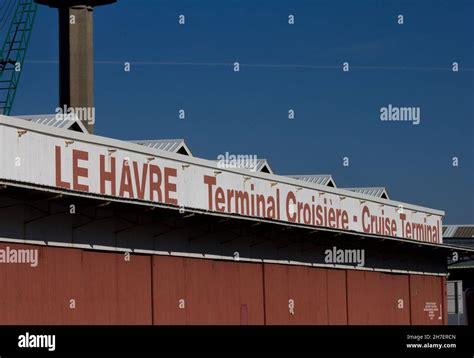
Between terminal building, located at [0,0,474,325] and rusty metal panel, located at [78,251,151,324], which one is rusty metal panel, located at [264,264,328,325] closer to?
terminal building, located at [0,0,474,325]

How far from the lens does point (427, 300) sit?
67.2 metres

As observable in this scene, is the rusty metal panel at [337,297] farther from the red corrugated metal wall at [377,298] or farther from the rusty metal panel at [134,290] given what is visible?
the rusty metal panel at [134,290]

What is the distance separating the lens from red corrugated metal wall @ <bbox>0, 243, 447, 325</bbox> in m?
34.2

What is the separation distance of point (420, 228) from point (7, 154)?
38404mm

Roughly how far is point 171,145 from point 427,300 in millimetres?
27471

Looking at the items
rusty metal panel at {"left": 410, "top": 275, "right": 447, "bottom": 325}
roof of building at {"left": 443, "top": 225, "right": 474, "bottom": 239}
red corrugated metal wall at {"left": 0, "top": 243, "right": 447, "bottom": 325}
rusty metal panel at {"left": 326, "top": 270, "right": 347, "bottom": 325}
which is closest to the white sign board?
red corrugated metal wall at {"left": 0, "top": 243, "right": 447, "bottom": 325}

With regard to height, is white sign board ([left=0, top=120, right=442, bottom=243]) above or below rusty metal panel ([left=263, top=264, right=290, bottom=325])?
above

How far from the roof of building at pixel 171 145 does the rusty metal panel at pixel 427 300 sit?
2354cm

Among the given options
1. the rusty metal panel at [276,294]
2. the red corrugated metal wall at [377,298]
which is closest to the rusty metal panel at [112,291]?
the rusty metal panel at [276,294]

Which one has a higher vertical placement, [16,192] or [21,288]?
[16,192]

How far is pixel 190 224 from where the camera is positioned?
1704 inches

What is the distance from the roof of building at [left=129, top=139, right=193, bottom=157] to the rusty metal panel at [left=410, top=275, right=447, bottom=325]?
77.2ft
